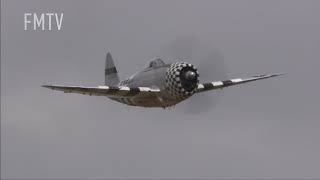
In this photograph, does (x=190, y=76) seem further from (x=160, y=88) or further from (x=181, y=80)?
(x=160, y=88)

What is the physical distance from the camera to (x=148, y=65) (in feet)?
201

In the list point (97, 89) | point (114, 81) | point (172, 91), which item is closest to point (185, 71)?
point (172, 91)

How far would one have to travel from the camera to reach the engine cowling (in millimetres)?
58469

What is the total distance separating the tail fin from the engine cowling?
15195mm

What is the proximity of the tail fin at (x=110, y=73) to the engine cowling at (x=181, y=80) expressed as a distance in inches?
598

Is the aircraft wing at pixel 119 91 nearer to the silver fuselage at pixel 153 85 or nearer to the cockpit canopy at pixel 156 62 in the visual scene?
the silver fuselage at pixel 153 85

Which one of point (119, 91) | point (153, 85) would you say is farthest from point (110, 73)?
point (119, 91)

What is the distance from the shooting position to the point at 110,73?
74938 millimetres

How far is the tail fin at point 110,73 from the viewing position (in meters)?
74.1

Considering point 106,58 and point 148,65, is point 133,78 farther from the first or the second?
point 106,58

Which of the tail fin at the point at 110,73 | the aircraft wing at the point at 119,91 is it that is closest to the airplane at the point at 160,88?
the aircraft wing at the point at 119,91

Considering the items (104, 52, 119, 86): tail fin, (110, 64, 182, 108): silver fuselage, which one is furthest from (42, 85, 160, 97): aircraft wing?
(104, 52, 119, 86): tail fin

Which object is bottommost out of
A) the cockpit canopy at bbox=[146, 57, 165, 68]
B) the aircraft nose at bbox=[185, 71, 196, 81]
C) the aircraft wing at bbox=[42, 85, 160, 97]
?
the aircraft wing at bbox=[42, 85, 160, 97]

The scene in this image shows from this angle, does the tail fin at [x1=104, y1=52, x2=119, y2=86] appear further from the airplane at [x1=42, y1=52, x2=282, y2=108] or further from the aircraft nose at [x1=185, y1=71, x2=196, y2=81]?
the aircraft nose at [x1=185, y1=71, x2=196, y2=81]
